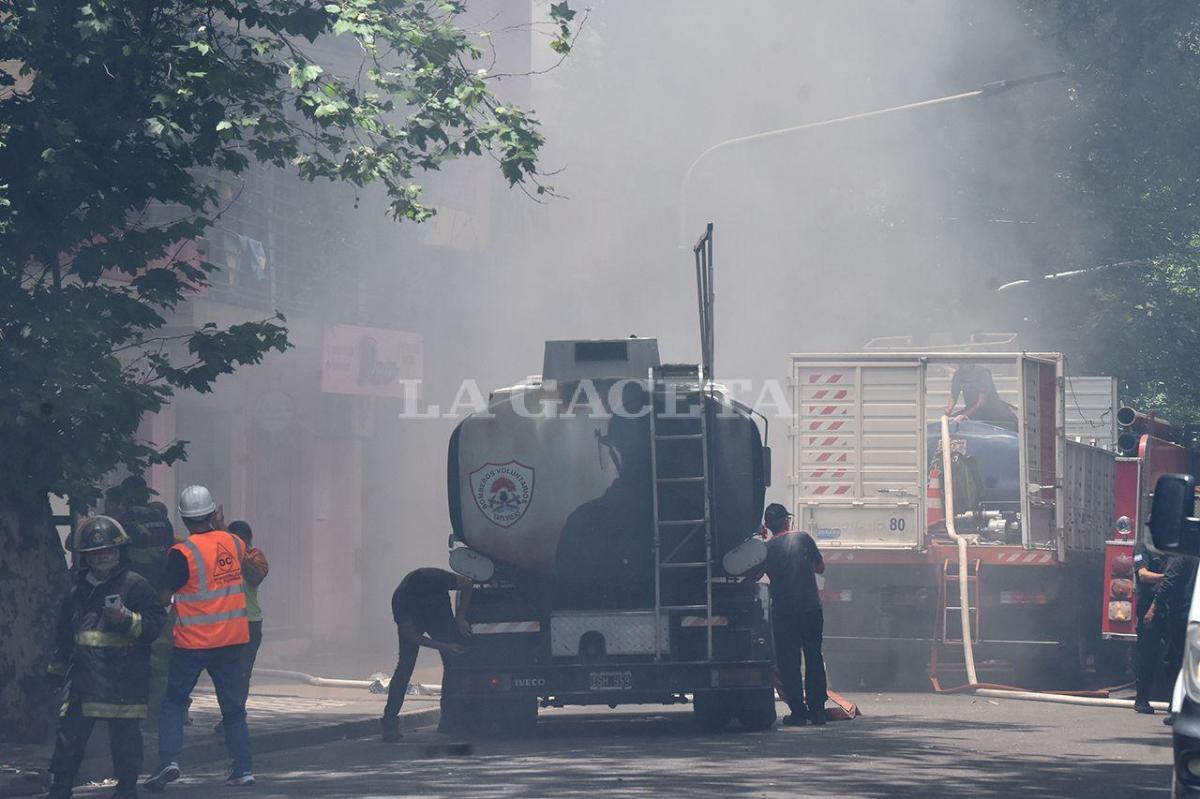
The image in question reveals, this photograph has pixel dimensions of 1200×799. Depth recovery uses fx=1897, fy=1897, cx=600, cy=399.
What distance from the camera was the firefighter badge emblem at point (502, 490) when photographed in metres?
13.2

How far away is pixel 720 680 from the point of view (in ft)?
42.4

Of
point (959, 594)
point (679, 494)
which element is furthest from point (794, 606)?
point (959, 594)

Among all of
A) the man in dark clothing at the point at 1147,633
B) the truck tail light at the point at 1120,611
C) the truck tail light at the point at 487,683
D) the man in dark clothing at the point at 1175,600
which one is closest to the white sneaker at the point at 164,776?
the truck tail light at the point at 487,683

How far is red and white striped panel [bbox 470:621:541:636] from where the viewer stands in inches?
515

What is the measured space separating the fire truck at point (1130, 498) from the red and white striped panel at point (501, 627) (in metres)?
5.15

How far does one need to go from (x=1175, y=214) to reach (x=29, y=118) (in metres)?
23.3

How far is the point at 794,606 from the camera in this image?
14117 mm

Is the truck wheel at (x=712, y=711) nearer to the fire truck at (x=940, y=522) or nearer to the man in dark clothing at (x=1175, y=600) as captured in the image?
the man in dark clothing at (x=1175, y=600)

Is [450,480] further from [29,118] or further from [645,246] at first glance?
[645,246]

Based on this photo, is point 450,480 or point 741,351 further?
point 741,351

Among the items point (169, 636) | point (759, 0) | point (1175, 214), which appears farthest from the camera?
point (759, 0)

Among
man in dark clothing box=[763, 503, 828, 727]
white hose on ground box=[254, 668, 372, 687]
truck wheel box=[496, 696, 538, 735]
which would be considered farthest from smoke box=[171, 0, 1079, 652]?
truck wheel box=[496, 696, 538, 735]

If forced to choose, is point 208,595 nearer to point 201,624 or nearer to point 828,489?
point 201,624

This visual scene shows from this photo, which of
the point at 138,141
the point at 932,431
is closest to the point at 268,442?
the point at 932,431
